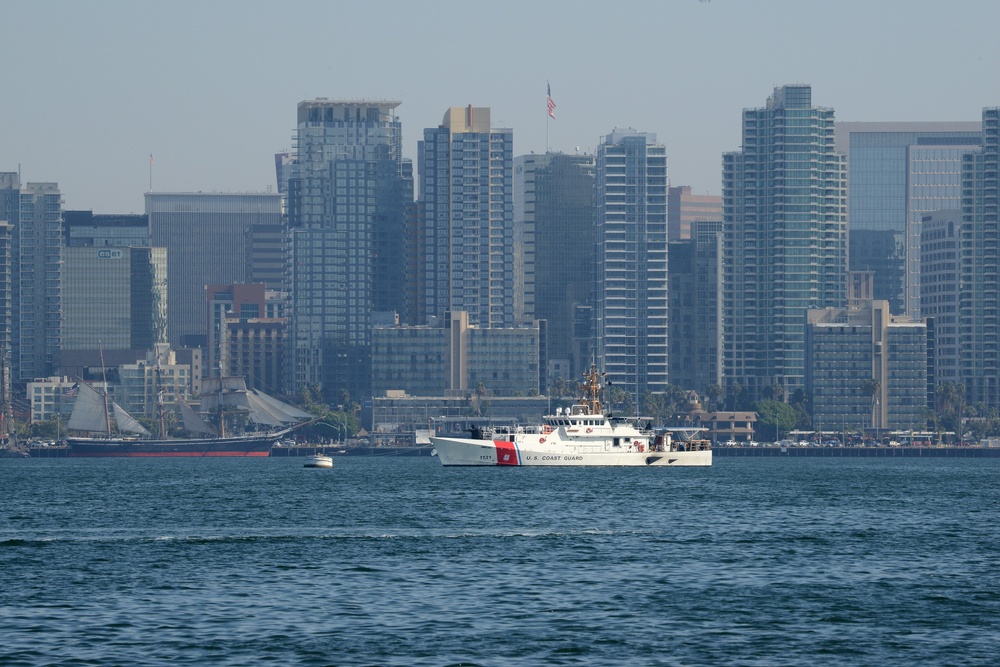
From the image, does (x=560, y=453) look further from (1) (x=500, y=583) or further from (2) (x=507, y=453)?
(1) (x=500, y=583)

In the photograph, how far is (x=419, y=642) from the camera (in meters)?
57.4

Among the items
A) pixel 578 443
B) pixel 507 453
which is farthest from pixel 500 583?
pixel 507 453

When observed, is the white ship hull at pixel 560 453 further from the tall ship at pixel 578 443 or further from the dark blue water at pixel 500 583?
the dark blue water at pixel 500 583

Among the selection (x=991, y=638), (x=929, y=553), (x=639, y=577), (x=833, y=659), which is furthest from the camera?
(x=929, y=553)

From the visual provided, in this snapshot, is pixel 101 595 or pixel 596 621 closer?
pixel 596 621

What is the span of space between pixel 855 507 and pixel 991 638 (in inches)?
2627

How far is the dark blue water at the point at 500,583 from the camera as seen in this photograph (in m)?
56.6

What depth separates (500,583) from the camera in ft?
237

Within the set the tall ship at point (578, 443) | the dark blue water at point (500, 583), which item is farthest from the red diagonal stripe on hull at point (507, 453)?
the dark blue water at point (500, 583)

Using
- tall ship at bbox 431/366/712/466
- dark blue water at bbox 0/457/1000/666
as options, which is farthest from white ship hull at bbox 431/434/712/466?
dark blue water at bbox 0/457/1000/666

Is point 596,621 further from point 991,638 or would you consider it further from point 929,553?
point 929,553

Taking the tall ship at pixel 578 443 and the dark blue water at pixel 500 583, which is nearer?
the dark blue water at pixel 500 583

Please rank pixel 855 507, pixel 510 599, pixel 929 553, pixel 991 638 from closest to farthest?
pixel 991 638, pixel 510 599, pixel 929 553, pixel 855 507

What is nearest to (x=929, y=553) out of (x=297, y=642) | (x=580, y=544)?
(x=580, y=544)
